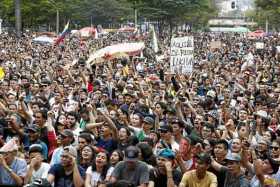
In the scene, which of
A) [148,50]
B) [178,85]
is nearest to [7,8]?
[148,50]

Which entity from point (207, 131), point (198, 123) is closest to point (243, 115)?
point (198, 123)

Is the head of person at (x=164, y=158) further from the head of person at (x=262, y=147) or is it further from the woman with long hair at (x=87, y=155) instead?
the head of person at (x=262, y=147)

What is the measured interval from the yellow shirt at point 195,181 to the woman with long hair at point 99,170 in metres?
0.82

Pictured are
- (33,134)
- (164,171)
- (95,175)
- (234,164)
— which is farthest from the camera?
(33,134)

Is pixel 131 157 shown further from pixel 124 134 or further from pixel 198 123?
pixel 198 123

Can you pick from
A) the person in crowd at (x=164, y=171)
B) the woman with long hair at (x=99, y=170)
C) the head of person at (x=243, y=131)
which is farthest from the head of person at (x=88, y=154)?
the head of person at (x=243, y=131)

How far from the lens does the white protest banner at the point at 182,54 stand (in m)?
15.7

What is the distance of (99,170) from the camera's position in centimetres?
759

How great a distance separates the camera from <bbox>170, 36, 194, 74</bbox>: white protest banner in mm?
15688

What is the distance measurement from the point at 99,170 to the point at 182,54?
8445 mm

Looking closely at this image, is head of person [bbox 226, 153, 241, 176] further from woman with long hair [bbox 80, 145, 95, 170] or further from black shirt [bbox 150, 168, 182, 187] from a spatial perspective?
woman with long hair [bbox 80, 145, 95, 170]

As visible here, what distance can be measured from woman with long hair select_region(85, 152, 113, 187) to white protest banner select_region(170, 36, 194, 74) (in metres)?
8.23

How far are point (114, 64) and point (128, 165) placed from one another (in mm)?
17861

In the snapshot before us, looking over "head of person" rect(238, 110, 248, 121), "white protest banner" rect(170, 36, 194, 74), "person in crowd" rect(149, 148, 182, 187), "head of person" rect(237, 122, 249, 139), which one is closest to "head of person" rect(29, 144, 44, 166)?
"person in crowd" rect(149, 148, 182, 187)
